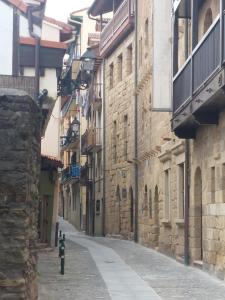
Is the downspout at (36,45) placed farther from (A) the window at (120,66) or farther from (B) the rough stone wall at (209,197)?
(A) the window at (120,66)

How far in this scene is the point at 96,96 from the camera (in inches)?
1388

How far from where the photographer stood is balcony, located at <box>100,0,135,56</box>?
1079 inches

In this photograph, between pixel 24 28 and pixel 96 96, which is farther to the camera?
pixel 96 96

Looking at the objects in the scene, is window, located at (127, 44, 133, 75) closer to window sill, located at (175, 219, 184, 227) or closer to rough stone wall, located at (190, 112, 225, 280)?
window sill, located at (175, 219, 184, 227)

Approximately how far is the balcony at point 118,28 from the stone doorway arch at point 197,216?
1273cm

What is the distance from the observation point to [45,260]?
17.3 meters

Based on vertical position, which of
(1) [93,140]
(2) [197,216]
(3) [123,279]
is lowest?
(3) [123,279]

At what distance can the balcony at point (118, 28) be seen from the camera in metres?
27.4

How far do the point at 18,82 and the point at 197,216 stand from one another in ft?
17.6

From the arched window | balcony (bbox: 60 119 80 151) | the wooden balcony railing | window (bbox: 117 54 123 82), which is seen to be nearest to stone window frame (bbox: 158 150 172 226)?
the wooden balcony railing

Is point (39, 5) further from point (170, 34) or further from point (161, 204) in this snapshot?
point (161, 204)

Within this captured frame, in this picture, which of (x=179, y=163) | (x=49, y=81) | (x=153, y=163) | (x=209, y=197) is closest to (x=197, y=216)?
(x=209, y=197)

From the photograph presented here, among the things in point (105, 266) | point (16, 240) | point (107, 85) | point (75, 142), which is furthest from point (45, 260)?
point (75, 142)

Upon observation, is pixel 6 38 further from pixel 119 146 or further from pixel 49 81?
pixel 119 146
